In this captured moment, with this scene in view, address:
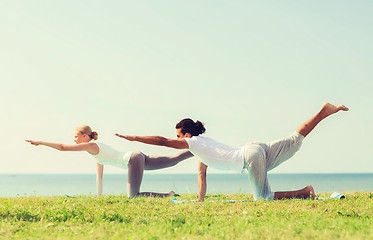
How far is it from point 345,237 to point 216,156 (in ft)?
11.3

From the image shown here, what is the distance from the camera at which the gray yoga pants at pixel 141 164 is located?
967cm

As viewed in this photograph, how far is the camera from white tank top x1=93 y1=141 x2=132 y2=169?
31.5ft

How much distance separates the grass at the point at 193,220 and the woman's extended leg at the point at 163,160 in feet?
6.78

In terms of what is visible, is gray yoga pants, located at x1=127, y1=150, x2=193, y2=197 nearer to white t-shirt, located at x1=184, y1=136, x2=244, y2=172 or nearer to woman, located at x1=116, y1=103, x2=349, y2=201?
woman, located at x1=116, y1=103, x2=349, y2=201

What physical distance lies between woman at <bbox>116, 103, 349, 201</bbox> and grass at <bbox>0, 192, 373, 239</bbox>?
58 centimetres

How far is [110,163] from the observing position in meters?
9.90

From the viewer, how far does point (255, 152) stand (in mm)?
7891

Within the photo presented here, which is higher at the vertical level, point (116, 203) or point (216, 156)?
point (216, 156)

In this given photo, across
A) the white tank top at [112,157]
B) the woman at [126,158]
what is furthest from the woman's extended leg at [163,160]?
the white tank top at [112,157]

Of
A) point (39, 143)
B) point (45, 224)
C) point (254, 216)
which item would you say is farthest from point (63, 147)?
point (254, 216)

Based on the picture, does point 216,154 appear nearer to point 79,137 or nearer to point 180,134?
point 180,134

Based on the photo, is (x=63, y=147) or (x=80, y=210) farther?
(x=63, y=147)

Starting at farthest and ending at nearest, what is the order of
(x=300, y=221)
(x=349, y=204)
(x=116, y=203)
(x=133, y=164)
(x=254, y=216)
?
(x=133, y=164) → (x=116, y=203) → (x=349, y=204) → (x=254, y=216) → (x=300, y=221)

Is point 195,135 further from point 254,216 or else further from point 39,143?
point 39,143
